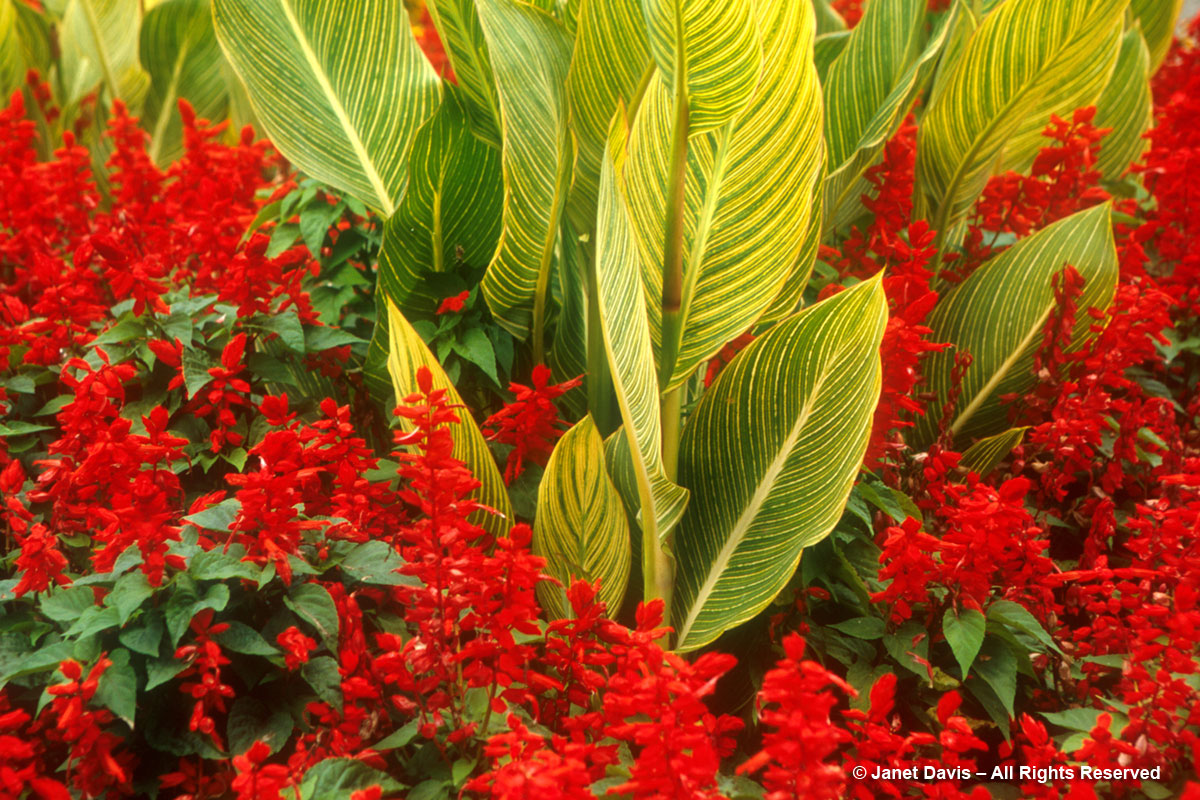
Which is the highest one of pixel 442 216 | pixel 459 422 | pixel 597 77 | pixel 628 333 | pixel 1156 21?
pixel 1156 21

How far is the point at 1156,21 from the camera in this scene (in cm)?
238

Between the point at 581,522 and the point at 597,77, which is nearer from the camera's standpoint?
the point at 581,522

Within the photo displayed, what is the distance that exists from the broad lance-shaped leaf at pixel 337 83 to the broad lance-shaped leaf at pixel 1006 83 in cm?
99

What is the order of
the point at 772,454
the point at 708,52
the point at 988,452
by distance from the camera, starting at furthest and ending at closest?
the point at 988,452 → the point at 772,454 → the point at 708,52

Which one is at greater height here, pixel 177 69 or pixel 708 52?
pixel 177 69

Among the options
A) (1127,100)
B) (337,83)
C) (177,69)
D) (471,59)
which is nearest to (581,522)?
(471,59)

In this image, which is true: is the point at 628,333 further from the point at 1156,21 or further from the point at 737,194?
the point at 1156,21

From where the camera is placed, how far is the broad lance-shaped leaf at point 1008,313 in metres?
1.57

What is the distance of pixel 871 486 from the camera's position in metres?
1.34

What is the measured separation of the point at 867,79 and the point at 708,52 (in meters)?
0.67

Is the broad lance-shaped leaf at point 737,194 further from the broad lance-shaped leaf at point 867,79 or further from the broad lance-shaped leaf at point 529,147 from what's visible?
the broad lance-shaped leaf at point 867,79

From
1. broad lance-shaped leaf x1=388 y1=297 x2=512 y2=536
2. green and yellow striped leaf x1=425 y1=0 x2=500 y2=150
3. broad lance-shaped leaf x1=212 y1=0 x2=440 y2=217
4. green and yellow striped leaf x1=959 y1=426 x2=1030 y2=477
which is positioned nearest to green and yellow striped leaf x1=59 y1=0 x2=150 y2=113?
broad lance-shaped leaf x1=212 y1=0 x2=440 y2=217

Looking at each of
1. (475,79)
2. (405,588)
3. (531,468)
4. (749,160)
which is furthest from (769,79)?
(405,588)

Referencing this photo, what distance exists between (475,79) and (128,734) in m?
1.16
